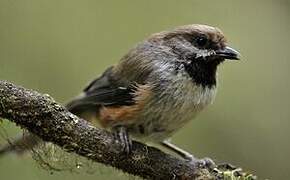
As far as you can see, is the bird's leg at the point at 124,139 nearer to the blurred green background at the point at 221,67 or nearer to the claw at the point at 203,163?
the claw at the point at 203,163

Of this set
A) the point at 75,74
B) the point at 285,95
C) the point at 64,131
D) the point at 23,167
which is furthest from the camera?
the point at 285,95

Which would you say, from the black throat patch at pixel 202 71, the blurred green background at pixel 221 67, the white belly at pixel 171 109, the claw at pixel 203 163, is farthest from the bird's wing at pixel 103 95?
the blurred green background at pixel 221 67

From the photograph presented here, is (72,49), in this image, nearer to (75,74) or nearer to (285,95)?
(75,74)

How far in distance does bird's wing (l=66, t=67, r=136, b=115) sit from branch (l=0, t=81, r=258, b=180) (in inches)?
23.7

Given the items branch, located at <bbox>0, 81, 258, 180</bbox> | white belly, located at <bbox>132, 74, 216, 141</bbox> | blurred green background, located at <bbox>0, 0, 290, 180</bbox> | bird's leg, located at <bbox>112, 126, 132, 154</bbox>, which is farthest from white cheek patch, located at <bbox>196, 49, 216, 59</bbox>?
blurred green background, located at <bbox>0, 0, 290, 180</bbox>

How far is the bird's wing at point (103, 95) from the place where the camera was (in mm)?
4602

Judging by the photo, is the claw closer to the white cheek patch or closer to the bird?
the bird

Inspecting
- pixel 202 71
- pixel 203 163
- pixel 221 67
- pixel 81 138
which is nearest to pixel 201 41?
pixel 202 71

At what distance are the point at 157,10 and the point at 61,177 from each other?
8.49ft

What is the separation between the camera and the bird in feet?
14.5

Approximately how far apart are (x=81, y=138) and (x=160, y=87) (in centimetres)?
96

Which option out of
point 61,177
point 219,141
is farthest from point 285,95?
point 61,177

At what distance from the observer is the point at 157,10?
734 cm

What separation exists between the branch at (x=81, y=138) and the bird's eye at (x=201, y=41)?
1035 millimetres
